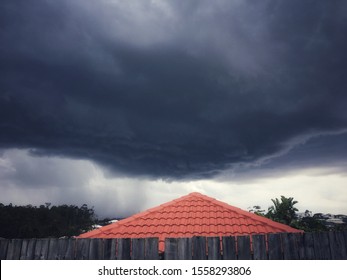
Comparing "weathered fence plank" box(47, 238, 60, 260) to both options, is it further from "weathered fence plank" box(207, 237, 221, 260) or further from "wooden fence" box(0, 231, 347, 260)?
"weathered fence plank" box(207, 237, 221, 260)

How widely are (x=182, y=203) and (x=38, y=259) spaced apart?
5.15 metres

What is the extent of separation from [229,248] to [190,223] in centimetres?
348

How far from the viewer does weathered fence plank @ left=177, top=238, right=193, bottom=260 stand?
4.12 meters

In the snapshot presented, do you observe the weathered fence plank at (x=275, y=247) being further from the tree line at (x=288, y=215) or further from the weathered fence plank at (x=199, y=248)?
the tree line at (x=288, y=215)

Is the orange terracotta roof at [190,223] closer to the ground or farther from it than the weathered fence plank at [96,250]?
farther from it

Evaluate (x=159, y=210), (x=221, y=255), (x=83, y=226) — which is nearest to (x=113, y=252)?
(x=221, y=255)

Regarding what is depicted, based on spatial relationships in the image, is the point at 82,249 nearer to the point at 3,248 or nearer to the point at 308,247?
the point at 3,248

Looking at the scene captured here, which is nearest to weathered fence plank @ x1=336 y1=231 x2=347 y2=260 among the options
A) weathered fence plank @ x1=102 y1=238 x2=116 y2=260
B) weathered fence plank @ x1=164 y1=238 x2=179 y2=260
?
weathered fence plank @ x1=164 y1=238 x2=179 y2=260

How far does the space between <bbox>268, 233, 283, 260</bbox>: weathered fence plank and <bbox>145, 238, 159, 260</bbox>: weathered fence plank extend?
1831 millimetres

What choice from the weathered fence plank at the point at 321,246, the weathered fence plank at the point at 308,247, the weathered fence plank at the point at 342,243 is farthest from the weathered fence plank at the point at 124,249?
the weathered fence plank at the point at 342,243

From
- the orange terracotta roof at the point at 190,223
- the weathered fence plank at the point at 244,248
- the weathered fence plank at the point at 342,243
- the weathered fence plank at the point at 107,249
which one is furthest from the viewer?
the orange terracotta roof at the point at 190,223

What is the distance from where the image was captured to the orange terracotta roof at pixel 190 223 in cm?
702

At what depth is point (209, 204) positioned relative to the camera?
8570 millimetres

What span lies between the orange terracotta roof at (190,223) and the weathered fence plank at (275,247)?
2869 millimetres
